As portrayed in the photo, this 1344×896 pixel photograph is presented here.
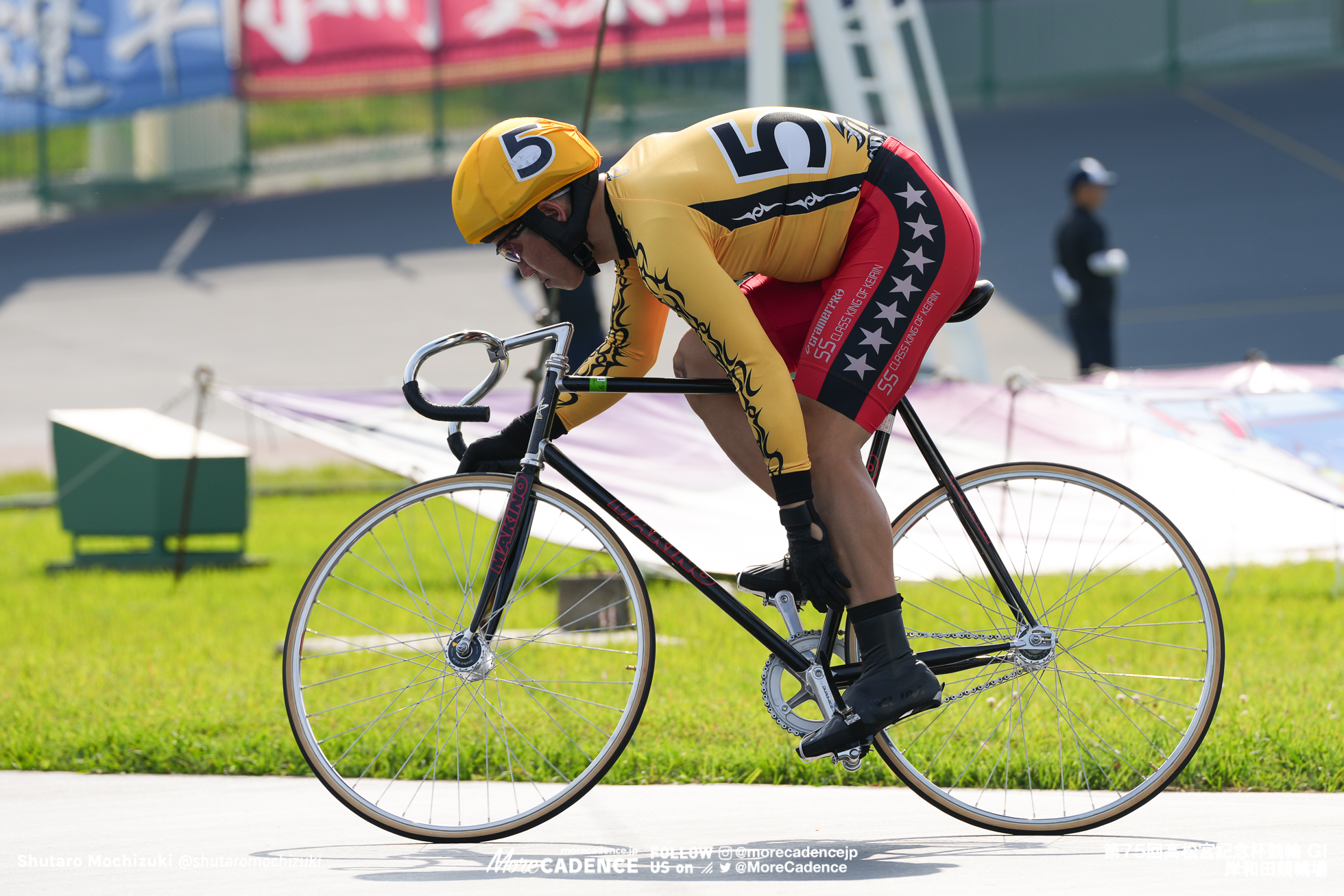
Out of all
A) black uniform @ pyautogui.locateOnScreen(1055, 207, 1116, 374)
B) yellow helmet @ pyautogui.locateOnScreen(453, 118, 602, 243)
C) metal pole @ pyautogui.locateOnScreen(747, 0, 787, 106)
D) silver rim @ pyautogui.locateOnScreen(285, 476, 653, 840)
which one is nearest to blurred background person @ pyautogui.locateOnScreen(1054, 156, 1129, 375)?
black uniform @ pyautogui.locateOnScreen(1055, 207, 1116, 374)

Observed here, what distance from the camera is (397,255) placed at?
800 inches

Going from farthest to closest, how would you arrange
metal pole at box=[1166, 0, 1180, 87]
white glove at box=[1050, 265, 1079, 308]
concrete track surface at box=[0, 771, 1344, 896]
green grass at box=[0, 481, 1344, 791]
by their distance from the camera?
metal pole at box=[1166, 0, 1180, 87], white glove at box=[1050, 265, 1079, 308], green grass at box=[0, 481, 1344, 791], concrete track surface at box=[0, 771, 1344, 896]

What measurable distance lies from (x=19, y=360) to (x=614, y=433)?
11798 mm

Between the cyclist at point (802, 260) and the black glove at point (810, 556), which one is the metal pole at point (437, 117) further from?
the black glove at point (810, 556)

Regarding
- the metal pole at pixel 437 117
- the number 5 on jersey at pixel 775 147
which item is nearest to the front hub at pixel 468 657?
the number 5 on jersey at pixel 775 147

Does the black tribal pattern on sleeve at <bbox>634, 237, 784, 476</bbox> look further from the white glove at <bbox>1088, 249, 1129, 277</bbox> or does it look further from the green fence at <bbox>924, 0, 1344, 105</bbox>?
the green fence at <bbox>924, 0, 1344, 105</bbox>

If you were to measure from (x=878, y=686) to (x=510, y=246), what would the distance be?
129 centimetres

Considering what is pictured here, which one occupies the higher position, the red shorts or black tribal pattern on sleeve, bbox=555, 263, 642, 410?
the red shorts

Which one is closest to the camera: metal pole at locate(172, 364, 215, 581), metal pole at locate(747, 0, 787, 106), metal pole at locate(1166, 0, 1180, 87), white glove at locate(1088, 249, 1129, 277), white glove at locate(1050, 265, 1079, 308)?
metal pole at locate(172, 364, 215, 581)

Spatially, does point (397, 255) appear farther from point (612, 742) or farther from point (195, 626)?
point (612, 742)

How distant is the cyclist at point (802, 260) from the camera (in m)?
3.29

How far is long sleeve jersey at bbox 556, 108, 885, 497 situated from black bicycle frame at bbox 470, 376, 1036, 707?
287 millimetres

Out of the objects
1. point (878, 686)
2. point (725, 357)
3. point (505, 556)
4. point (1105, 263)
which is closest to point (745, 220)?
point (725, 357)

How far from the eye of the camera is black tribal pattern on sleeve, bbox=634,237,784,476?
10.7 feet
